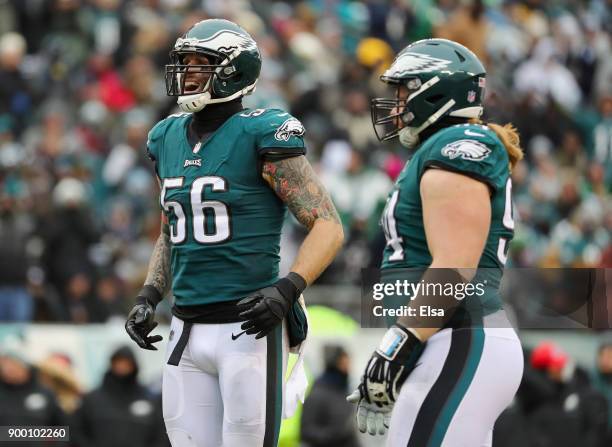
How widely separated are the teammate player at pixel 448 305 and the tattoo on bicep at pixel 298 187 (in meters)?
0.32

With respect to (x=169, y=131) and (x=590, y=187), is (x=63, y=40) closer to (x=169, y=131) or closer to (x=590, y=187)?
(x=590, y=187)

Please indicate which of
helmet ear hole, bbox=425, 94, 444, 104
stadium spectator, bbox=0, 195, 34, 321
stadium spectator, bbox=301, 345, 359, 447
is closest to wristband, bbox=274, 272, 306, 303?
helmet ear hole, bbox=425, 94, 444, 104

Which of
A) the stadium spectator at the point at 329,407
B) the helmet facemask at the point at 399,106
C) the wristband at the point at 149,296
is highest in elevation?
the helmet facemask at the point at 399,106

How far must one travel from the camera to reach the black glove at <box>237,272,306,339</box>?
486 cm

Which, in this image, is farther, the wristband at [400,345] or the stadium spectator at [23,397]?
the stadium spectator at [23,397]

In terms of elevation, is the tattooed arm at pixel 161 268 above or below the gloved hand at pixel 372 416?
above

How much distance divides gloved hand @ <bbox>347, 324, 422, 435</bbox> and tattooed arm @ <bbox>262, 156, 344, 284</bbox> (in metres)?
0.49

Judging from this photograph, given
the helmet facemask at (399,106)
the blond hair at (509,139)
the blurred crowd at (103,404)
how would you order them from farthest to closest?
the blurred crowd at (103,404) → the helmet facemask at (399,106) → the blond hair at (509,139)

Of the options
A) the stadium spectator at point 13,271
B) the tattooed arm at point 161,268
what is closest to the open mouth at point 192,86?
the tattooed arm at point 161,268

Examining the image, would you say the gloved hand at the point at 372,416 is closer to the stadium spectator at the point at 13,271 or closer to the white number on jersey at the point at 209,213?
the white number on jersey at the point at 209,213

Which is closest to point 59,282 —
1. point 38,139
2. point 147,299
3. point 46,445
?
point 38,139

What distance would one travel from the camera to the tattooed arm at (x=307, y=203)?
508 cm

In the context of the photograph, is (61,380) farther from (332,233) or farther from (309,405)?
(332,233)

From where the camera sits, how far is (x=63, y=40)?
14.4 metres
